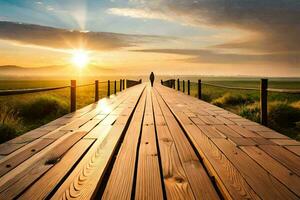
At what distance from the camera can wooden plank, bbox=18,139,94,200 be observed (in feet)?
5.92

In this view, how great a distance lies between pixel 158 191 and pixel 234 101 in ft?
47.6

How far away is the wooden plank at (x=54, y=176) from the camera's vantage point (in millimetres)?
1806

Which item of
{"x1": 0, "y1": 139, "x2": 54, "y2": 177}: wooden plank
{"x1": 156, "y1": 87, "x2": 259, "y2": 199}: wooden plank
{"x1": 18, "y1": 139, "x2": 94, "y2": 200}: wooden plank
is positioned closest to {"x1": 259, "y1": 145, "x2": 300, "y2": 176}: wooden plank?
{"x1": 156, "y1": 87, "x2": 259, "y2": 199}: wooden plank

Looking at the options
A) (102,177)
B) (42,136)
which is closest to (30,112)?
A: (42,136)

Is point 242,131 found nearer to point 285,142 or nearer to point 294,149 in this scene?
point 285,142

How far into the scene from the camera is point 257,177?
218cm

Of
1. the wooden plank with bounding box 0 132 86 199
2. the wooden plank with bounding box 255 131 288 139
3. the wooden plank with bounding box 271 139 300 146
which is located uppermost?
the wooden plank with bounding box 255 131 288 139


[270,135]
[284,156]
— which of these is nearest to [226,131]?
[270,135]

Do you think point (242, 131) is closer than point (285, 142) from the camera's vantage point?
No

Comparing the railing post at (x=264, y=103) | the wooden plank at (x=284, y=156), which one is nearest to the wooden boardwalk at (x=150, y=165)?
the wooden plank at (x=284, y=156)

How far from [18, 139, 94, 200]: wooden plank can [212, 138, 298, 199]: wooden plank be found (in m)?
1.56

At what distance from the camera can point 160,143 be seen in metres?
3.25

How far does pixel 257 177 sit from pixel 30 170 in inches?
79.1

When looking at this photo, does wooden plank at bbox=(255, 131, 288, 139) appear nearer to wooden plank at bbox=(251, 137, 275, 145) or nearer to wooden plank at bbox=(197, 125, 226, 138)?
wooden plank at bbox=(251, 137, 275, 145)
